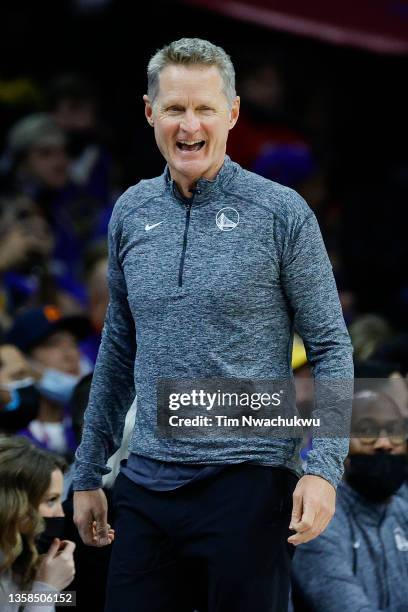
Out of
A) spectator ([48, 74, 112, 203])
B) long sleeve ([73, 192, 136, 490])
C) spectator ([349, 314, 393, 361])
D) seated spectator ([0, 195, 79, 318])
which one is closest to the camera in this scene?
long sleeve ([73, 192, 136, 490])

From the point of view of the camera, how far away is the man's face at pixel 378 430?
189 inches

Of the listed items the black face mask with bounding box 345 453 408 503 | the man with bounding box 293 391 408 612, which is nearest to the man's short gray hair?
the man with bounding box 293 391 408 612

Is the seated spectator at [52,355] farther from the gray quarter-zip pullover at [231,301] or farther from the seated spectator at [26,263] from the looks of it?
the gray quarter-zip pullover at [231,301]

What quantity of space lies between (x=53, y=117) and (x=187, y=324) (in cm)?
601

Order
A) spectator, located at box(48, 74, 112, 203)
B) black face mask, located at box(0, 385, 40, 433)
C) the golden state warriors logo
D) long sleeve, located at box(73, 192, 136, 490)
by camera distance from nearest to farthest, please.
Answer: the golden state warriors logo < long sleeve, located at box(73, 192, 136, 490) < black face mask, located at box(0, 385, 40, 433) < spectator, located at box(48, 74, 112, 203)

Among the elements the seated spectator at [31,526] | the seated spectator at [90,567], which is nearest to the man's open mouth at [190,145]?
the seated spectator at [31,526]

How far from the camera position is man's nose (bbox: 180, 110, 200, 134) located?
3.24 metres

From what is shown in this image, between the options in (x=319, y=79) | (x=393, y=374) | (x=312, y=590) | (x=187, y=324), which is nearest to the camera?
(x=187, y=324)

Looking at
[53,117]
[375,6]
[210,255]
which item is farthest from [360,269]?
[210,255]

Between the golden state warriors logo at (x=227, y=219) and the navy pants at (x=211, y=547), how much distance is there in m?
0.59

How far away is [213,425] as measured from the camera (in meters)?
3.20

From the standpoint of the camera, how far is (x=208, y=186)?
3303mm

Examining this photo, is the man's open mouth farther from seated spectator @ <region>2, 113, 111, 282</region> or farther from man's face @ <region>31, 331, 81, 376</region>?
seated spectator @ <region>2, 113, 111, 282</region>

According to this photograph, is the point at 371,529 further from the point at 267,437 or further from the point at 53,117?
the point at 53,117
